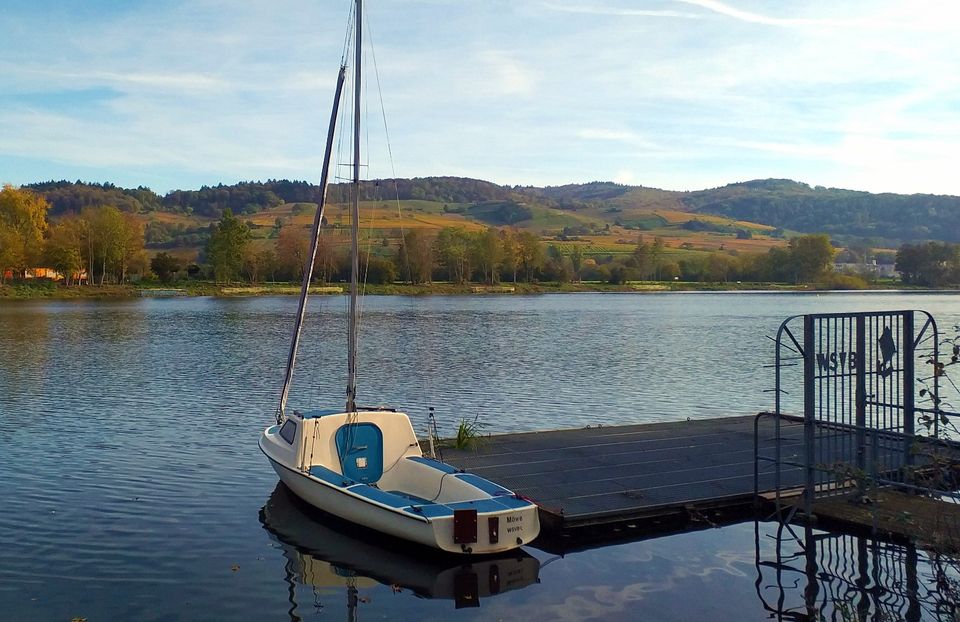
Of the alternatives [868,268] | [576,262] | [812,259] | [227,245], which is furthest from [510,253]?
[868,268]

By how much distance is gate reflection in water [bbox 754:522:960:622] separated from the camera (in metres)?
11.1

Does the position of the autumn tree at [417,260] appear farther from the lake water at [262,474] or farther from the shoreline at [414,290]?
the lake water at [262,474]

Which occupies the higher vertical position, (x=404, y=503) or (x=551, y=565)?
(x=404, y=503)

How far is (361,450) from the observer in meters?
15.5

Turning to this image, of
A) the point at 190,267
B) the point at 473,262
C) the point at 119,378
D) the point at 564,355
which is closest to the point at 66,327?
the point at 119,378

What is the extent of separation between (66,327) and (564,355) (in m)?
36.2

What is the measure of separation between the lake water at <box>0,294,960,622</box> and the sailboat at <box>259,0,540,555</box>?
597 millimetres

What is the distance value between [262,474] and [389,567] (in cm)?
683

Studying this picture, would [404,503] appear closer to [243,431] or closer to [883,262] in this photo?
[243,431]

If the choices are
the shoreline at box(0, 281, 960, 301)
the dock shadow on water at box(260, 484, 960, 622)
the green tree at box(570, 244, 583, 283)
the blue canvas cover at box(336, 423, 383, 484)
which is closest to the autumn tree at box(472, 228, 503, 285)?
the shoreline at box(0, 281, 960, 301)

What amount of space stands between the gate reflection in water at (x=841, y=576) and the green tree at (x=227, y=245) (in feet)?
379

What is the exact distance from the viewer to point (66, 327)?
58.6 m

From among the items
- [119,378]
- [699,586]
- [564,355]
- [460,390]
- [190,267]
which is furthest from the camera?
[190,267]

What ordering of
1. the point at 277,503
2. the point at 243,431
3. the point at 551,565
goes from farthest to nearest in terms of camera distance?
the point at 243,431 → the point at 277,503 → the point at 551,565
